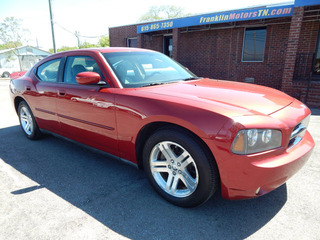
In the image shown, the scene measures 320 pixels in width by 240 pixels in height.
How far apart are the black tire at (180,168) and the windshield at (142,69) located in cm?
83

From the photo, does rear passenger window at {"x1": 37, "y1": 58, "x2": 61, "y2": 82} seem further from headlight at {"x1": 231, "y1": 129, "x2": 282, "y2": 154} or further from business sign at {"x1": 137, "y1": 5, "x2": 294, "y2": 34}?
business sign at {"x1": 137, "y1": 5, "x2": 294, "y2": 34}

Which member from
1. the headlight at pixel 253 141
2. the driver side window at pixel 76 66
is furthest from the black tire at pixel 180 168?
the driver side window at pixel 76 66

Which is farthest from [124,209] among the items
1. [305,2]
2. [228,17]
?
[228,17]

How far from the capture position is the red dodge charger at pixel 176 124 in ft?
6.15

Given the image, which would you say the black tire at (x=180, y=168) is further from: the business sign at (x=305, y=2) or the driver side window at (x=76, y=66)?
the business sign at (x=305, y=2)

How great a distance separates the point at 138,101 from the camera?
2.40 m

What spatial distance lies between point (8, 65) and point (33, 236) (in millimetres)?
41906

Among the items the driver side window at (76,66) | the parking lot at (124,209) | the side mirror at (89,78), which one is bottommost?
the parking lot at (124,209)

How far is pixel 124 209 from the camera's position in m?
2.32

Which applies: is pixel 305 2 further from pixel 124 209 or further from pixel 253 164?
pixel 124 209

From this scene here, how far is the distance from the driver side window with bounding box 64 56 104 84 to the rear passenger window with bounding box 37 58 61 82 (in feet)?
0.91

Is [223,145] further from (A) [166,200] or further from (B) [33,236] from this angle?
(B) [33,236]

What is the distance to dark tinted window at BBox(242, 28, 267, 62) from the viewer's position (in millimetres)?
10625

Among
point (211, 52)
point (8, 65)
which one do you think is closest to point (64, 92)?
point (211, 52)
